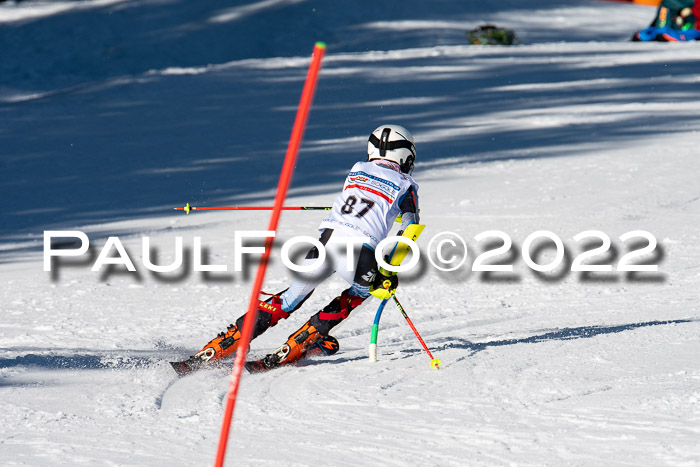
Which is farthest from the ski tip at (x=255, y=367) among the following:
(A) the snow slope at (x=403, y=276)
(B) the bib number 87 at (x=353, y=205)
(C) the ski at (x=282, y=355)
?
(B) the bib number 87 at (x=353, y=205)

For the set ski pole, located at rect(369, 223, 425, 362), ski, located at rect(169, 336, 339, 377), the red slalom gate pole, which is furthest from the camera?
ski, located at rect(169, 336, 339, 377)

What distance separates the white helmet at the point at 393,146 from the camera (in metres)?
6.16

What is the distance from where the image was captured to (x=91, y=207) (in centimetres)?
1299

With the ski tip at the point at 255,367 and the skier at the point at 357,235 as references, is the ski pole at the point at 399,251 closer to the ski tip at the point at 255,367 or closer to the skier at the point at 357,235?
the skier at the point at 357,235

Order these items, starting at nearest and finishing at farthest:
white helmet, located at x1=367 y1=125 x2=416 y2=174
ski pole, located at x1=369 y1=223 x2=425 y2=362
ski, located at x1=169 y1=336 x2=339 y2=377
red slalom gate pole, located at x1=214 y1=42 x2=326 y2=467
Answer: red slalom gate pole, located at x1=214 y1=42 x2=326 y2=467 → ski pole, located at x1=369 y1=223 x2=425 y2=362 → ski, located at x1=169 y1=336 x2=339 y2=377 → white helmet, located at x1=367 y1=125 x2=416 y2=174

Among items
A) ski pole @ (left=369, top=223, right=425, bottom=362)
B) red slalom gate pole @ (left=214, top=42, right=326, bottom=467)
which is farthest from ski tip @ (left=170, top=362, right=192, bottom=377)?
→ red slalom gate pole @ (left=214, top=42, right=326, bottom=467)

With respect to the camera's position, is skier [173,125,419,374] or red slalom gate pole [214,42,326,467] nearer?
red slalom gate pole [214,42,326,467]

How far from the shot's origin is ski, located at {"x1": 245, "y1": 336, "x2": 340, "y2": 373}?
611 cm

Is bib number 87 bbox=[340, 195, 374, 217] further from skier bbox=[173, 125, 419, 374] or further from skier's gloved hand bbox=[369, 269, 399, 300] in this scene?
skier's gloved hand bbox=[369, 269, 399, 300]

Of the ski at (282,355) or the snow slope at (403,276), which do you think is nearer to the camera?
the snow slope at (403,276)

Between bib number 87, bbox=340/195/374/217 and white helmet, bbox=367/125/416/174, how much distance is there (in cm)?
36

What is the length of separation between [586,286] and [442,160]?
6241 mm

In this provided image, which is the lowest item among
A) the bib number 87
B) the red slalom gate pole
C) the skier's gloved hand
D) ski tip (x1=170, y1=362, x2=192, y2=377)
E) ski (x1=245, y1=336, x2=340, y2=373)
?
the red slalom gate pole

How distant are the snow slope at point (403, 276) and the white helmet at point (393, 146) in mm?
1304
